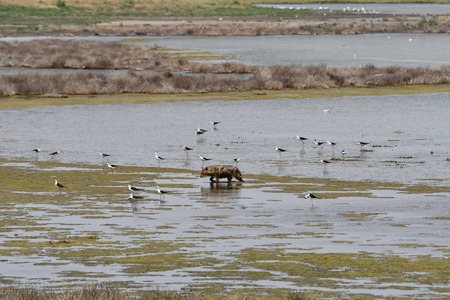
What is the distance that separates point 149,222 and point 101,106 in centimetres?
3132

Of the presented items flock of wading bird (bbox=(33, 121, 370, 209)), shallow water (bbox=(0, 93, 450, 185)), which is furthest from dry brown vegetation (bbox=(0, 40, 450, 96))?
flock of wading bird (bbox=(33, 121, 370, 209))

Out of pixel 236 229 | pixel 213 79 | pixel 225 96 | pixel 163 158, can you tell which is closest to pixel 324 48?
pixel 213 79

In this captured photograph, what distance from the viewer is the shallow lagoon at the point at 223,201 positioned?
75.2 feet

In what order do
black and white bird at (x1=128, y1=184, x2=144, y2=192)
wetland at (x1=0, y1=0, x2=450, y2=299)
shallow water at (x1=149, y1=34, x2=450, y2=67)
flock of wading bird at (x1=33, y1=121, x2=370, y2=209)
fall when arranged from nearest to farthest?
wetland at (x1=0, y1=0, x2=450, y2=299) < flock of wading bird at (x1=33, y1=121, x2=370, y2=209) < black and white bird at (x1=128, y1=184, x2=144, y2=192) < shallow water at (x1=149, y1=34, x2=450, y2=67)

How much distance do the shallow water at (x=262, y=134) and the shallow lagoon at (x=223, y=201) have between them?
9cm

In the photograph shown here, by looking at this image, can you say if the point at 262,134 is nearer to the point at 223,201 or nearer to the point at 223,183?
the point at 223,183

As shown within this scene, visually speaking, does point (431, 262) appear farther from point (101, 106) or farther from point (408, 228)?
point (101, 106)

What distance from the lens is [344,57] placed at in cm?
9325

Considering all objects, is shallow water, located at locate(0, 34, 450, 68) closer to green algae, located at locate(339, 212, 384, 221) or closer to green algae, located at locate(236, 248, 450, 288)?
green algae, located at locate(339, 212, 384, 221)

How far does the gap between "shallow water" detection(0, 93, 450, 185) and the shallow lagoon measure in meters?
0.09

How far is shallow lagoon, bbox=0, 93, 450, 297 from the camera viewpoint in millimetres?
22906

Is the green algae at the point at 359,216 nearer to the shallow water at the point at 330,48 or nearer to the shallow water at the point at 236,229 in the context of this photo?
the shallow water at the point at 236,229

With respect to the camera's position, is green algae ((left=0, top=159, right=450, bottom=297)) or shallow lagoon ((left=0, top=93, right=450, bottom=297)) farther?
shallow lagoon ((left=0, top=93, right=450, bottom=297))

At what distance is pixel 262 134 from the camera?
48.4 meters
